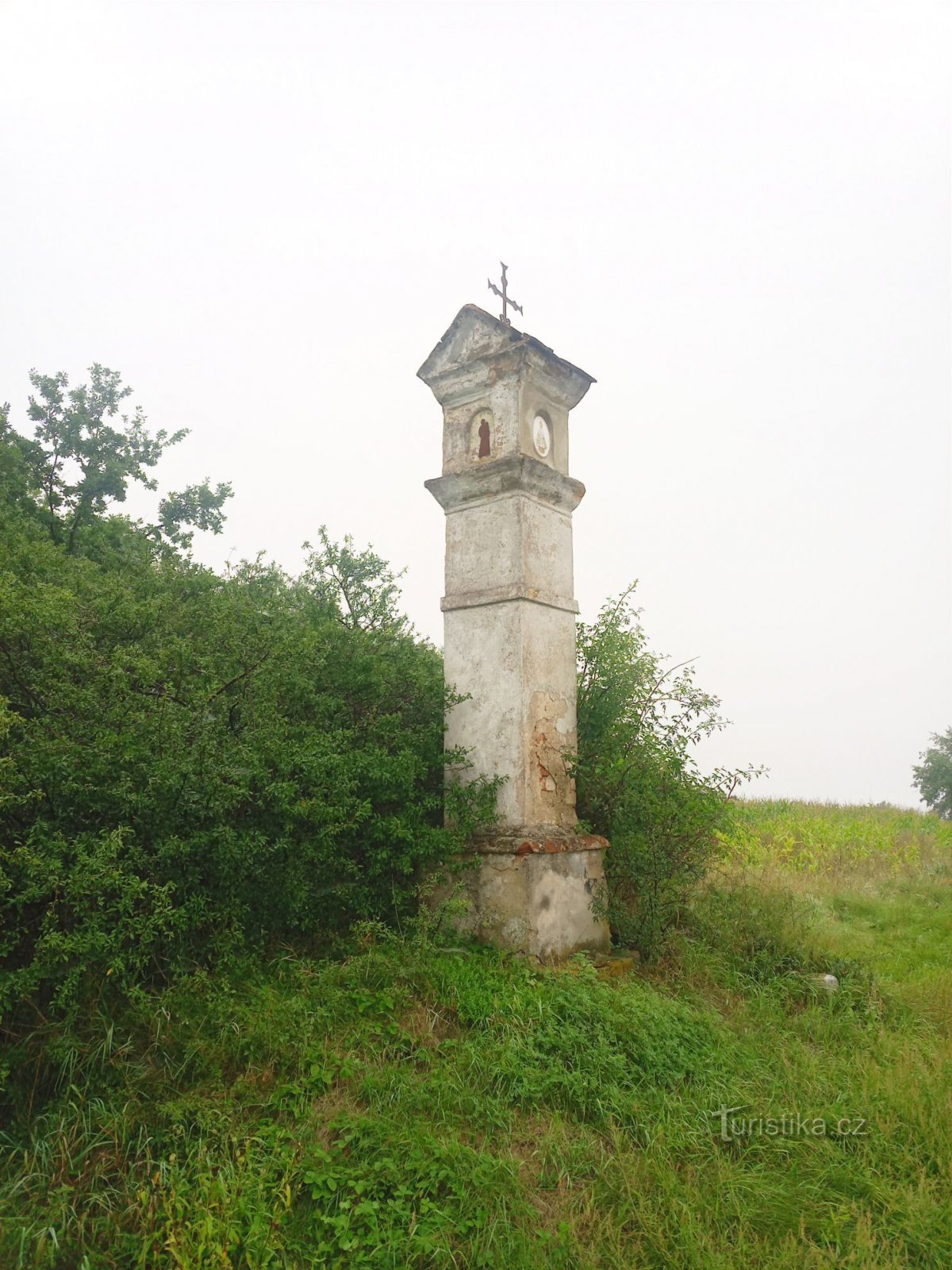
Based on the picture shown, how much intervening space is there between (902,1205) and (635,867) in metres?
2.57

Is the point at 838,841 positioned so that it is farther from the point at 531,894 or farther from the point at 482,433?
the point at 482,433

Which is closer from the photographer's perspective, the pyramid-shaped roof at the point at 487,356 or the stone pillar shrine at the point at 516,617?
the stone pillar shrine at the point at 516,617

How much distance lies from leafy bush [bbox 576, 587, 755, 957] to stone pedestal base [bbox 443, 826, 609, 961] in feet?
1.18

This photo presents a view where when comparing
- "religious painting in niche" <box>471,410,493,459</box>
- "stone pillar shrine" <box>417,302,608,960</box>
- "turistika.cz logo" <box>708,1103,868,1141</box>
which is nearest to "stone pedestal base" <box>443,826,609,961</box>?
"stone pillar shrine" <box>417,302,608,960</box>

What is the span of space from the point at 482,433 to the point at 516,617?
158 centimetres

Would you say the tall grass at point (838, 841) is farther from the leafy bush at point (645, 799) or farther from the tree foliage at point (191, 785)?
the tree foliage at point (191, 785)

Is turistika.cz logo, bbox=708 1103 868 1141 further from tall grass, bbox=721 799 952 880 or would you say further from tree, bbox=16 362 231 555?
tree, bbox=16 362 231 555

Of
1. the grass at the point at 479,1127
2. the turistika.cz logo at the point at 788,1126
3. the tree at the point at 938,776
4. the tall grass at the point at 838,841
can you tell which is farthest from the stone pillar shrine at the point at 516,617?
the tree at the point at 938,776

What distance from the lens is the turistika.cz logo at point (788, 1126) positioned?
3.72 m

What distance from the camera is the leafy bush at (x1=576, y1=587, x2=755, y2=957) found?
18.6 feet

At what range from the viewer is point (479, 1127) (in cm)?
363

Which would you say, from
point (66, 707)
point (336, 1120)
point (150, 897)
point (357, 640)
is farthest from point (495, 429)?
point (336, 1120)

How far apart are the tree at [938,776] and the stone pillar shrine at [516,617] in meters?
23.5

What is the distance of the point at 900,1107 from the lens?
391 centimetres
